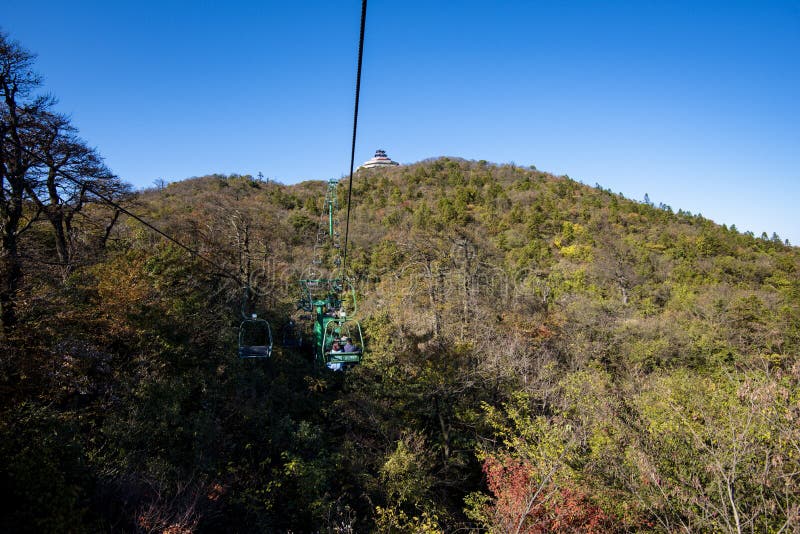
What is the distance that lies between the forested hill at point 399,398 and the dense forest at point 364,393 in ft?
0.25

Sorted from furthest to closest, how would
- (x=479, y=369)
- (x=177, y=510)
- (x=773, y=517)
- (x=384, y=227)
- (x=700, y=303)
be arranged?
(x=384, y=227)
(x=700, y=303)
(x=479, y=369)
(x=177, y=510)
(x=773, y=517)

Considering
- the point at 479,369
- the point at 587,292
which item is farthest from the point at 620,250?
the point at 479,369

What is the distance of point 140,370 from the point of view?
9.52m

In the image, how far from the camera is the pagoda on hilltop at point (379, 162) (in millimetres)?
61981

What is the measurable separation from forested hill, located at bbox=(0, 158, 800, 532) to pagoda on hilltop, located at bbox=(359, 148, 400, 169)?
39.0 m

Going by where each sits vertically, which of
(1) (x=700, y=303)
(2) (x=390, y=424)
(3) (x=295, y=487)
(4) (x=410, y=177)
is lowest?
(3) (x=295, y=487)

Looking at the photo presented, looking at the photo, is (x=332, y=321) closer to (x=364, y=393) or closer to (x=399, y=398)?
(x=364, y=393)

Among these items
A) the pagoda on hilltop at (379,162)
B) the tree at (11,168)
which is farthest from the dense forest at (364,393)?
the pagoda on hilltop at (379,162)

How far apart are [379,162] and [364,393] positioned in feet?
182

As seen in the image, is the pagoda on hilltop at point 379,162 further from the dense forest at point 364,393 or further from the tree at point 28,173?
the tree at point 28,173

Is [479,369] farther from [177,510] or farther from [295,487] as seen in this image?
[177,510]

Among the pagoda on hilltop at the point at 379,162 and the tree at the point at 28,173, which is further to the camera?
the pagoda on hilltop at the point at 379,162

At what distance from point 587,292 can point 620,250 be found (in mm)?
8033

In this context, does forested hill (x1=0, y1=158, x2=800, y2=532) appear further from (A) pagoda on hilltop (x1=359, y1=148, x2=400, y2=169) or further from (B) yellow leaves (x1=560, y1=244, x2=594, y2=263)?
(A) pagoda on hilltop (x1=359, y1=148, x2=400, y2=169)
